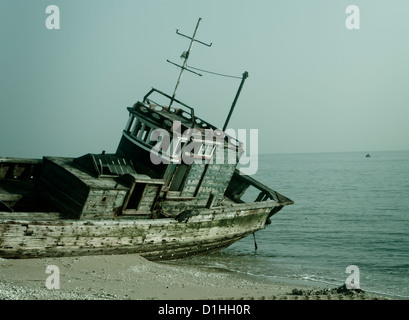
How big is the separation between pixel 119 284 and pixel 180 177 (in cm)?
558

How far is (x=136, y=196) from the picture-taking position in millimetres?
12469

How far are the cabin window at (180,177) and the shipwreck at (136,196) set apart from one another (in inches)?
1.5

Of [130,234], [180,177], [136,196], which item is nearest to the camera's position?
[130,234]

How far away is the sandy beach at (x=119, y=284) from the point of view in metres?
7.52

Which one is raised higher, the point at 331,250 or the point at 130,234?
the point at 130,234

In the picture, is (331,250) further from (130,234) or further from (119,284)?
(119,284)

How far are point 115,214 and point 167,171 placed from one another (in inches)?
97.7

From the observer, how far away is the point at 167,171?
13242 mm

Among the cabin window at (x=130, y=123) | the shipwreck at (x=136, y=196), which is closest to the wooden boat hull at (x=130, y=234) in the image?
the shipwreck at (x=136, y=196)

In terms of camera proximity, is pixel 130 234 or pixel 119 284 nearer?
pixel 119 284

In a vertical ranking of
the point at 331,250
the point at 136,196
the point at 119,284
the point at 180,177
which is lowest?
the point at 331,250

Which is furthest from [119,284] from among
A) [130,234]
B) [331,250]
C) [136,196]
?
[331,250]

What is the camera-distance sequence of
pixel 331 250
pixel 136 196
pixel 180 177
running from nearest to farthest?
pixel 136 196, pixel 180 177, pixel 331 250

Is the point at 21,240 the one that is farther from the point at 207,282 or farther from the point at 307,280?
the point at 307,280
